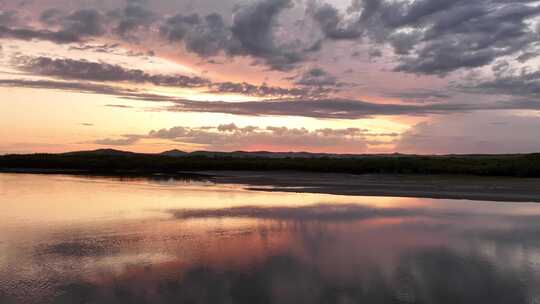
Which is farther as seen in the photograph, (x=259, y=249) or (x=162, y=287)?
(x=259, y=249)

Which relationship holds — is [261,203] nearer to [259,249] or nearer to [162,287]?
[259,249]

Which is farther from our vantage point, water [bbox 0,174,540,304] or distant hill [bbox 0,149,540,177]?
distant hill [bbox 0,149,540,177]

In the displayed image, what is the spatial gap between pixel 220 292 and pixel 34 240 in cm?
809

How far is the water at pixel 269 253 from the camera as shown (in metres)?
9.73

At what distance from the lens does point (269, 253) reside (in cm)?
1329

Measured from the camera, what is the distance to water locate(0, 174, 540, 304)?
973cm

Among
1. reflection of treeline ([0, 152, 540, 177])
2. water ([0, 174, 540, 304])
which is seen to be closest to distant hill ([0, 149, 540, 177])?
reflection of treeline ([0, 152, 540, 177])

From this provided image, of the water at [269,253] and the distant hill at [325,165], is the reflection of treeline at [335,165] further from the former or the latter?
the water at [269,253]

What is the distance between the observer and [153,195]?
96.4 feet

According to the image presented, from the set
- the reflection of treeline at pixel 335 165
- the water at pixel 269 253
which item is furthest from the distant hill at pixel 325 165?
the water at pixel 269 253

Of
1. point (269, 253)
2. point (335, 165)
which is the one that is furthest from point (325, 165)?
point (269, 253)

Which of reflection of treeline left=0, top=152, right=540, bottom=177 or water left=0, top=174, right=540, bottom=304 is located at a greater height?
reflection of treeline left=0, top=152, right=540, bottom=177

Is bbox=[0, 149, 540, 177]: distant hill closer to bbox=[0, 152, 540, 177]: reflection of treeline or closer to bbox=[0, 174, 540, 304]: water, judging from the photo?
bbox=[0, 152, 540, 177]: reflection of treeline

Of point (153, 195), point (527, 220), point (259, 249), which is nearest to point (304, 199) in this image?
point (153, 195)
